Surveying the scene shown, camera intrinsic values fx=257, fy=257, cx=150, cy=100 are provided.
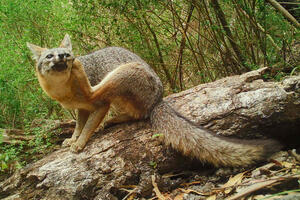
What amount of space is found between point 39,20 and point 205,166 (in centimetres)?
511

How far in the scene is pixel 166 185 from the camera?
3.45 meters

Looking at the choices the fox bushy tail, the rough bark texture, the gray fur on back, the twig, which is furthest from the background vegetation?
the twig

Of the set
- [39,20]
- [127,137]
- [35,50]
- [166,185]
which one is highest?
[39,20]

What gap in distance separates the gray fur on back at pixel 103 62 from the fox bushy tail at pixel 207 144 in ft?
4.40

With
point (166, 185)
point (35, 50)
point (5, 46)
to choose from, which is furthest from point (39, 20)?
point (166, 185)

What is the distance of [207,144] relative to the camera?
3.36m

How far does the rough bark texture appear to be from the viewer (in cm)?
335

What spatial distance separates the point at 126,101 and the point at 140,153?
38.2 inches

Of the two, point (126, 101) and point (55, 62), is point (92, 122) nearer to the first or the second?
point (126, 101)

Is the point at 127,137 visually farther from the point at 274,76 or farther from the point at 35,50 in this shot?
the point at 274,76

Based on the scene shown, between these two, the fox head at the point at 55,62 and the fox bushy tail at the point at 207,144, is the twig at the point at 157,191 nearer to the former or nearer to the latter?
the fox bushy tail at the point at 207,144

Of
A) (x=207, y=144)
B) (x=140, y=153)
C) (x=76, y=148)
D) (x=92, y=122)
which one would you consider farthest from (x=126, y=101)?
(x=207, y=144)

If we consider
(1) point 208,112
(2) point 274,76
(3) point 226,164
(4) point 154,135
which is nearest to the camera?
(3) point 226,164

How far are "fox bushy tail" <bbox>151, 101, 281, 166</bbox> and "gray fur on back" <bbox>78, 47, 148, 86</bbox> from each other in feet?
4.40
